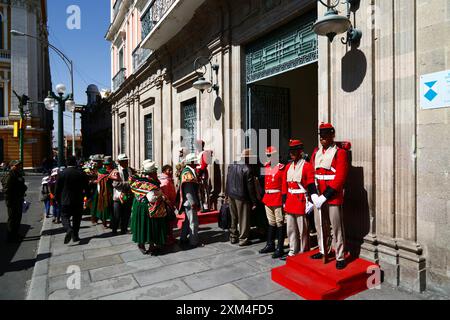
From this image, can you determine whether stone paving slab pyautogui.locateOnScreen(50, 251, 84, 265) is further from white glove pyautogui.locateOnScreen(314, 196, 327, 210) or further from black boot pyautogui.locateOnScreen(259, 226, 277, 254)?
white glove pyautogui.locateOnScreen(314, 196, 327, 210)

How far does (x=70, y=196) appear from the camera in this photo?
6059mm

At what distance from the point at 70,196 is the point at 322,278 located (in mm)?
4948

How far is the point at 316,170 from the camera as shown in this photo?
13.2ft

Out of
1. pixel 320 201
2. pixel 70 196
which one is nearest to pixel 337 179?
pixel 320 201

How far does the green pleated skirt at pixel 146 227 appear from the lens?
5.14 metres

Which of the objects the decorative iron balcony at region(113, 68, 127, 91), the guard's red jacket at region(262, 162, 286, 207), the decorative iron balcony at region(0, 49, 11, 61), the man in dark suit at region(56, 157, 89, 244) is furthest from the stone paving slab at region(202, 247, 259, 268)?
the decorative iron balcony at region(0, 49, 11, 61)

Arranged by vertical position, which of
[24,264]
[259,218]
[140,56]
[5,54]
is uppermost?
[5,54]

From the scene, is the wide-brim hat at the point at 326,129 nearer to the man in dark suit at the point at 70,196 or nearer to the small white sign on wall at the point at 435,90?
the small white sign on wall at the point at 435,90

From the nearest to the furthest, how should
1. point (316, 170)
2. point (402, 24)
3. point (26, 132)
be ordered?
point (402, 24) → point (316, 170) → point (26, 132)

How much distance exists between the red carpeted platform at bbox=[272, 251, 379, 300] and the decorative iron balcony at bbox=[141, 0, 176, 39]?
24.7 ft

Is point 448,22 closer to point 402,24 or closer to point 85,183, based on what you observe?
point 402,24

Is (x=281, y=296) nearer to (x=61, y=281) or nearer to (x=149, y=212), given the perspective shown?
(x=149, y=212)
